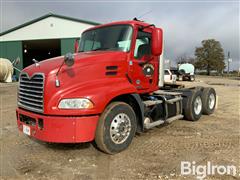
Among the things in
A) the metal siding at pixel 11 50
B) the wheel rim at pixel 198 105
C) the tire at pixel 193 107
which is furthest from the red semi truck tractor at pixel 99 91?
the metal siding at pixel 11 50

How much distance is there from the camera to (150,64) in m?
5.46

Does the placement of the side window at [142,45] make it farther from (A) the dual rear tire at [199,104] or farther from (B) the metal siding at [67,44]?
(B) the metal siding at [67,44]

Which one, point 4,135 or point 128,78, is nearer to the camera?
point 128,78

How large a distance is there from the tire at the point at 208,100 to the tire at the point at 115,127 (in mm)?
4073

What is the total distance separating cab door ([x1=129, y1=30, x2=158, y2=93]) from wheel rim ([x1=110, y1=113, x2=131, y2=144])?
3.03 feet

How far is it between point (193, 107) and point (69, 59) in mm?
4453

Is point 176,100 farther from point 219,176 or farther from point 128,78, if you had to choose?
point 219,176

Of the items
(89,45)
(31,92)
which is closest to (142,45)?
(89,45)

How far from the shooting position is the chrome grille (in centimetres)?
402

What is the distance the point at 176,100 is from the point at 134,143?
79.0 inches

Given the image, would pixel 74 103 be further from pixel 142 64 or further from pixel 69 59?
pixel 142 64

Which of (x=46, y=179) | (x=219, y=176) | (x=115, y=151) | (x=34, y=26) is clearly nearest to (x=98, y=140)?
(x=115, y=151)

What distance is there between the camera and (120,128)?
4418mm

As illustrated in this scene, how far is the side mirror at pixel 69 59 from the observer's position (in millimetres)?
3984
